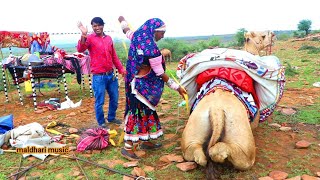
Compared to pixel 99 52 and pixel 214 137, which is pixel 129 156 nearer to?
pixel 214 137

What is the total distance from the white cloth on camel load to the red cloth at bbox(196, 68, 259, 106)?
0.06 m

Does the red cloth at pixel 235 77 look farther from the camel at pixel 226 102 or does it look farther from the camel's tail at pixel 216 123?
the camel's tail at pixel 216 123

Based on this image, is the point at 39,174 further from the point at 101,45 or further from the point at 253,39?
the point at 253,39

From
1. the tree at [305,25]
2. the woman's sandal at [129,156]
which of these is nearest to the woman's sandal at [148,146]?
the woman's sandal at [129,156]

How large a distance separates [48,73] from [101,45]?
303 centimetres

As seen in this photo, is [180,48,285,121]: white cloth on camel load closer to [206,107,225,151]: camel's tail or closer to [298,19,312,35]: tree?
[206,107,225,151]: camel's tail

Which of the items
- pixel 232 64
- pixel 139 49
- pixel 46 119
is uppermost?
pixel 139 49

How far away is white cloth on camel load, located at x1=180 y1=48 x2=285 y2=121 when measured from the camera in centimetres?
439

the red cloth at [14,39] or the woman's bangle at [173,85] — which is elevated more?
the red cloth at [14,39]

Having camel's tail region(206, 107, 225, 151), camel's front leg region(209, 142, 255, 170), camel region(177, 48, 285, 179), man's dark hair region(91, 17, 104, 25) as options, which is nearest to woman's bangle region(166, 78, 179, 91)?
camel region(177, 48, 285, 179)

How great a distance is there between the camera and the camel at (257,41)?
5.44m

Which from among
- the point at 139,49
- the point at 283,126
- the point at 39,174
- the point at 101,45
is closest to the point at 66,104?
the point at 101,45

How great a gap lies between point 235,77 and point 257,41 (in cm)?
150

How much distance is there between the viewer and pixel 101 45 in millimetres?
5414
